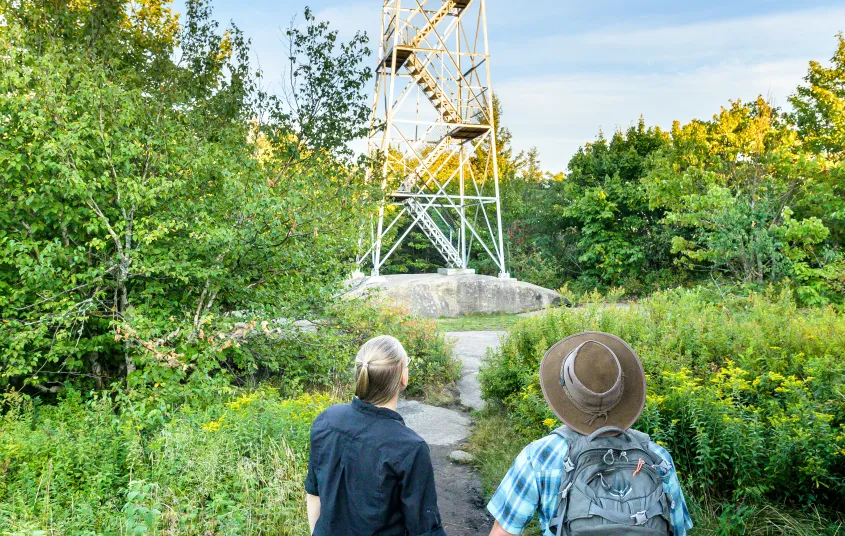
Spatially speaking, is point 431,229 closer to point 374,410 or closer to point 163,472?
point 163,472

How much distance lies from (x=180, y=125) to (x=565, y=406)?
695cm

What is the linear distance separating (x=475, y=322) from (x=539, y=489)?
1614 cm

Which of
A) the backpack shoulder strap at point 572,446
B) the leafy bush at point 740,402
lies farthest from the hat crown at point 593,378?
the leafy bush at point 740,402

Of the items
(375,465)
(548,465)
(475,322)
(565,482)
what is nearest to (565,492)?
(565,482)

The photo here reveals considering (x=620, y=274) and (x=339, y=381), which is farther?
(x=620, y=274)

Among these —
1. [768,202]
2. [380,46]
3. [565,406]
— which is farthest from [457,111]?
[565,406]

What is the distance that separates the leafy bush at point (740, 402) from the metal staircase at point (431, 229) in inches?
599

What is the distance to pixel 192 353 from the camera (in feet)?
23.6

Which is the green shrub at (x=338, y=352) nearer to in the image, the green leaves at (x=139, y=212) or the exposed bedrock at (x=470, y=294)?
the green leaves at (x=139, y=212)

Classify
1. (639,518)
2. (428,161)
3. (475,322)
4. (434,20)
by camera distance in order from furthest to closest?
(428,161) → (434,20) → (475,322) → (639,518)

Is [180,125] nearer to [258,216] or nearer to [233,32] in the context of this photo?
[258,216]

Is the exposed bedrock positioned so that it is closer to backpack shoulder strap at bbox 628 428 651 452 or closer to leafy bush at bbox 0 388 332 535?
leafy bush at bbox 0 388 332 535

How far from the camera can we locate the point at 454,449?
759 centimetres

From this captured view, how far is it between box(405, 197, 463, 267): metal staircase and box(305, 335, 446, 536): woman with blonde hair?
19860 mm
